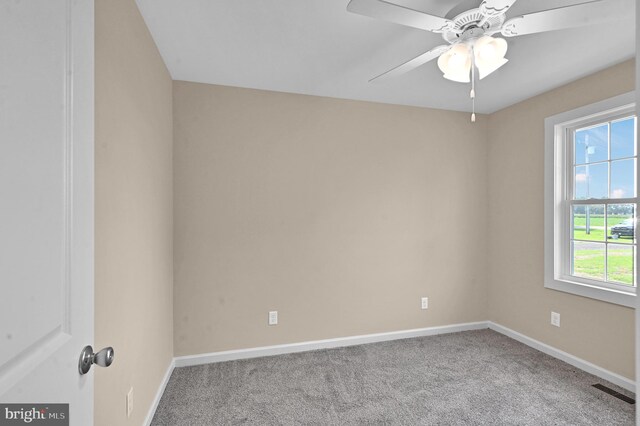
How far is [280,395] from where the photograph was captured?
222 cm

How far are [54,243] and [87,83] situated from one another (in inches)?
16.8

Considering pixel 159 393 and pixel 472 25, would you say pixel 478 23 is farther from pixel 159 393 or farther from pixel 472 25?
Result: pixel 159 393

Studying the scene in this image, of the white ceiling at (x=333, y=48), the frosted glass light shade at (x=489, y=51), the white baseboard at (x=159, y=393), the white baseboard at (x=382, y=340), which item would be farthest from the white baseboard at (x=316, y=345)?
the frosted glass light shade at (x=489, y=51)

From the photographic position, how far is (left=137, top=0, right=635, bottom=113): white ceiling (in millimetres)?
1731

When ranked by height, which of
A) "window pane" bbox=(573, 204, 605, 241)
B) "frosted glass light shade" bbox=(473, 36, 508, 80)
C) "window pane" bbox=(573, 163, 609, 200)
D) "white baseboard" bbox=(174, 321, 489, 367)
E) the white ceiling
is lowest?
"white baseboard" bbox=(174, 321, 489, 367)

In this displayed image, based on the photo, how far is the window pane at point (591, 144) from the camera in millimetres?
2586

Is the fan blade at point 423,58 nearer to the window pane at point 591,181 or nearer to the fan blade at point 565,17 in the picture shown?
the fan blade at point 565,17

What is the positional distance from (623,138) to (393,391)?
8.85 ft

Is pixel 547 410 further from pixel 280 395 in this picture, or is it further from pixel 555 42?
→ pixel 555 42

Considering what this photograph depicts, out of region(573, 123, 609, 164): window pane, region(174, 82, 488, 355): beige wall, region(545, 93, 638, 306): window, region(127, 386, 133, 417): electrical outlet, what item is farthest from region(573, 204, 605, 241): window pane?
region(127, 386, 133, 417): electrical outlet

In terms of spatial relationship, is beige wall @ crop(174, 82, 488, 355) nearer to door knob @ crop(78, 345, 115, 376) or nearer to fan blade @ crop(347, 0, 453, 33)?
fan blade @ crop(347, 0, 453, 33)

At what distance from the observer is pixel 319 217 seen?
9.82ft

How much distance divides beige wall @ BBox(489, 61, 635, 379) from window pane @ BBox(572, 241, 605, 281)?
23cm

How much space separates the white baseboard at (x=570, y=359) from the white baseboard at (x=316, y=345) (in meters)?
0.28
